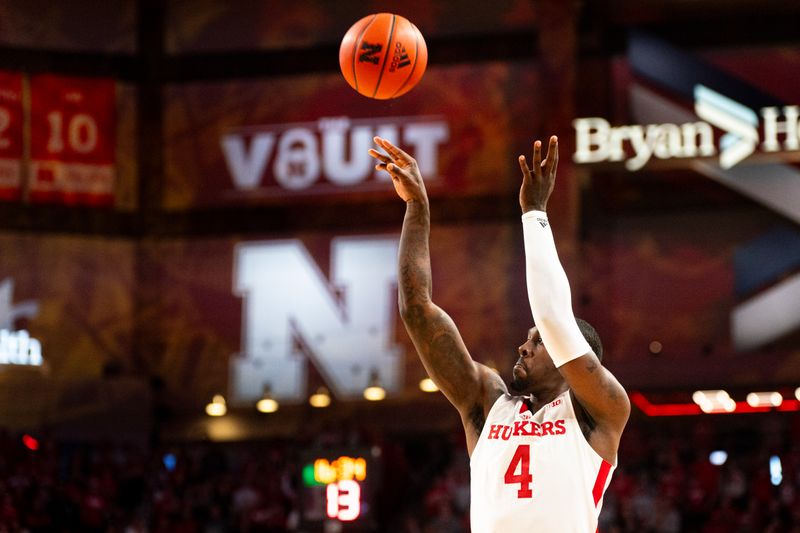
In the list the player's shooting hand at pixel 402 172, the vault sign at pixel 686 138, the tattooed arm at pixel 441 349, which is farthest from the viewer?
the vault sign at pixel 686 138

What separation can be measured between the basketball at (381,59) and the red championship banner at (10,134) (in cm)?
1672

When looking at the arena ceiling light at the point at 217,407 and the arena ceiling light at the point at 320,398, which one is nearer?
the arena ceiling light at the point at 320,398

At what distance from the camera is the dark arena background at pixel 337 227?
1961cm

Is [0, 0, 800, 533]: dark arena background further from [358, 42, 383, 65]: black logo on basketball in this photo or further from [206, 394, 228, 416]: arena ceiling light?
[358, 42, 383, 65]: black logo on basketball

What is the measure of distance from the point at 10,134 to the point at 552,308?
771 inches

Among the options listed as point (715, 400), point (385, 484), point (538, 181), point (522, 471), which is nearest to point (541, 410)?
point (522, 471)

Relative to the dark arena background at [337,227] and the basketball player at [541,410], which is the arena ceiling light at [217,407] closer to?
the dark arena background at [337,227]

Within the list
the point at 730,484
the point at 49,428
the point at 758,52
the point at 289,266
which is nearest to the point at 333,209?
the point at 289,266

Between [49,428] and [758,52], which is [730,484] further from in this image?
[49,428]

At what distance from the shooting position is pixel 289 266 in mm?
22625

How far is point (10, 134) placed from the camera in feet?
74.3

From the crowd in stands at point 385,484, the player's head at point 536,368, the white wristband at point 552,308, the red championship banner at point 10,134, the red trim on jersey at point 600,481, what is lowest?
the crowd in stands at point 385,484

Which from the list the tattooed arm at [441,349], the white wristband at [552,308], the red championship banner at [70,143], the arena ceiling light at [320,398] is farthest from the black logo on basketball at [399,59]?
the red championship banner at [70,143]

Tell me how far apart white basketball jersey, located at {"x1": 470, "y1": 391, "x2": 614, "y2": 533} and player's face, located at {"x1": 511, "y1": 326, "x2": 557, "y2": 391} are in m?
0.14
